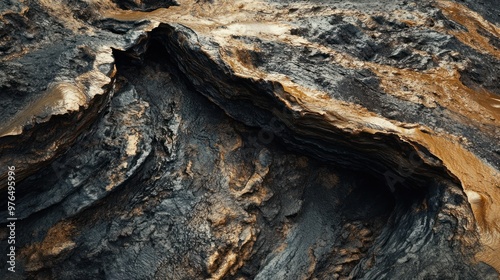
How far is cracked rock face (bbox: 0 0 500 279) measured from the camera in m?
3.97

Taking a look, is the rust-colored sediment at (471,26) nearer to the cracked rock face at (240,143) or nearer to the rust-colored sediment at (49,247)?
the cracked rock face at (240,143)

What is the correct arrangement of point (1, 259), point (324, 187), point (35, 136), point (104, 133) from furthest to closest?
point (324, 187), point (104, 133), point (1, 259), point (35, 136)

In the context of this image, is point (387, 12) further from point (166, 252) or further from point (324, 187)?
point (166, 252)

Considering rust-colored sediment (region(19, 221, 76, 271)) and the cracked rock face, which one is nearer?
the cracked rock face

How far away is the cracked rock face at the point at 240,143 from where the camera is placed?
3971 millimetres

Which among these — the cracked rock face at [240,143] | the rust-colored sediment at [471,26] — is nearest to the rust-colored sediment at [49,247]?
the cracked rock face at [240,143]

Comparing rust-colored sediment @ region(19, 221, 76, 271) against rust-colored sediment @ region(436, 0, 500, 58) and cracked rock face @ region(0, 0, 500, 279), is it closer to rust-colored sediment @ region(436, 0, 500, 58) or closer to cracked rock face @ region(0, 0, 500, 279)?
cracked rock face @ region(0, 0, 500, 279)

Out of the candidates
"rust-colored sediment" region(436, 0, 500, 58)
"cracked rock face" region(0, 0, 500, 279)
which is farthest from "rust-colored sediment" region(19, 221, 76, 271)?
"rust-colored sediment" region(436, 0, 500, 58)

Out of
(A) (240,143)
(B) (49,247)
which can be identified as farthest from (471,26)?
(B) (49,247)

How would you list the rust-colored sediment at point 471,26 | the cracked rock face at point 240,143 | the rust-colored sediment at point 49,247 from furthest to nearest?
the rust-colored sediment at point 471,26, the rust-colored sediment at point 49,247, the cracked rock face at point 240,143

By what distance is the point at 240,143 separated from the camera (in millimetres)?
4953

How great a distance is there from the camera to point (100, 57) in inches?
181

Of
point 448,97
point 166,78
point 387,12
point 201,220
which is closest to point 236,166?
point 201,220

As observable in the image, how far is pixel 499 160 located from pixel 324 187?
5.96 ft
